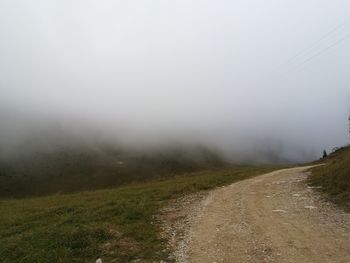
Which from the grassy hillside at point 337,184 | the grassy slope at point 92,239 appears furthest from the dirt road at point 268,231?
the grassy slope at point 92,239

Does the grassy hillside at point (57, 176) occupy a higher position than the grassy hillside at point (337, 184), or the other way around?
the grassy hillside at point (57, 176)

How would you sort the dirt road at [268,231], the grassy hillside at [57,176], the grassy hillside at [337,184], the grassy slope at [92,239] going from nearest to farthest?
the dirt road at [268,231] < the grassy slope at [92,239] < the grassy hillside at [337,184] < the grassy hillside at [57,176]

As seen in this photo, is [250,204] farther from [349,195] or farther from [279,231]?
[279,231]

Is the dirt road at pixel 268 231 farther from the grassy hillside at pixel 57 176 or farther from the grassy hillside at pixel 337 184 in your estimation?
the grassy hillside at pixel 57 176

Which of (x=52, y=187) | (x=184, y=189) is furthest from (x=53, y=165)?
(x=184, y=189)

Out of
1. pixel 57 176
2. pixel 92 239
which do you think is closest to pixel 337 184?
pixel 92 239

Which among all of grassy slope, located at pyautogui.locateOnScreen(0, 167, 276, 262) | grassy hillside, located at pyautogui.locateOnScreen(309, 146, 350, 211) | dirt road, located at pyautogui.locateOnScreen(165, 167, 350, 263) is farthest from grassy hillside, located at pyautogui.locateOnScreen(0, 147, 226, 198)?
dirt road, located at pyautogui.locateOnScreen(165, 167, 350, 263)

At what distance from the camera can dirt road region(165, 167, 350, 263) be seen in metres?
15.1

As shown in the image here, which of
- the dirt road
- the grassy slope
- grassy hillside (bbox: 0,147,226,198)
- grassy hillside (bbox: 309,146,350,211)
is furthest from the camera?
grassy hillside (bbox: 0,147,226,198)

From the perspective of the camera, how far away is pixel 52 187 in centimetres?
15762

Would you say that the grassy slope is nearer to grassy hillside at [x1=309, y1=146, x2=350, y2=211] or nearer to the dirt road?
the dirt road

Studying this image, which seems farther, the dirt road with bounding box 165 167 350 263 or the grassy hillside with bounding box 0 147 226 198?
the grassy hillside with bounding box 0 147 226 198

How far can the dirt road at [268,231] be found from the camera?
15094 mm

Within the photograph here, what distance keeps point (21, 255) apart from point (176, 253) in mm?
7286
